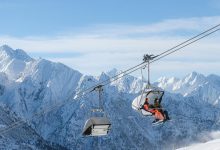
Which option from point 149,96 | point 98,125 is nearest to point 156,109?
point 149,96

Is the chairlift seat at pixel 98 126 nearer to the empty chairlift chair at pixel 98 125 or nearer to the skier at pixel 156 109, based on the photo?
the empty chairlift chair at pixel 98 125

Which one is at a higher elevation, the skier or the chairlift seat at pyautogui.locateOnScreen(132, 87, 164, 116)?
the chairlift seat at pyautogui.locateOnScreen(132, 87, 164, 116)

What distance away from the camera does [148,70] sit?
83.9ft

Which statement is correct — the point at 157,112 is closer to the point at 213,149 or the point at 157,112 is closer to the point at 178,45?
the point at 178,45

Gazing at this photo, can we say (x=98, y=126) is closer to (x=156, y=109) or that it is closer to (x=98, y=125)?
(x=98, y=125)

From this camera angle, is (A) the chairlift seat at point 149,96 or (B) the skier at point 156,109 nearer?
(A) the chairlift seat at point 149,96

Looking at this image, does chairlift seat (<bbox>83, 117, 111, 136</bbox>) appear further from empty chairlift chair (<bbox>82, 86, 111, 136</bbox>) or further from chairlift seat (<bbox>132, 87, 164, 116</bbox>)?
chairlift seat (<bbox>132, 87, 164, 116</bbox>)

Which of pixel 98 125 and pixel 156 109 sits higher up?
pixel 156 109

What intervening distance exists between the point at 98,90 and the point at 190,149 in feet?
372

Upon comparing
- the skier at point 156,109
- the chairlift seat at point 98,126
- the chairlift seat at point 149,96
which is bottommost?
the chairlift seat at point 98,126

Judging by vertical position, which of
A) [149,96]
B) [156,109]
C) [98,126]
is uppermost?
[149,96]

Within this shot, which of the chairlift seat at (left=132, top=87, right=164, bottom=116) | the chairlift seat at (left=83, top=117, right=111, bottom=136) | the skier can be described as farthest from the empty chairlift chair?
the skier

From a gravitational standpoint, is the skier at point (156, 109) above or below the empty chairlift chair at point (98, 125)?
above

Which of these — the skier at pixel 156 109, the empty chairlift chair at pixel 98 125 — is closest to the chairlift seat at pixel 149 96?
the skier at pixel 156 109
